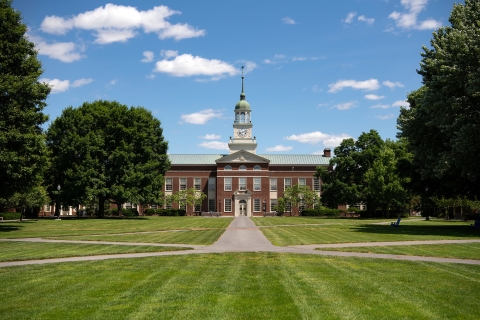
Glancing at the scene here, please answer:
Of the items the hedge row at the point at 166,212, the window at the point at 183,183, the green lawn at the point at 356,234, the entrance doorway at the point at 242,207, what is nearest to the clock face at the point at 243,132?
the window at the point at 183,183


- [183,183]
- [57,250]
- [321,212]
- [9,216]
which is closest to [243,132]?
[183,183]

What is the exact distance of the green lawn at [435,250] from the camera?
1609cm

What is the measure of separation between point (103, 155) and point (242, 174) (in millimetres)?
31836

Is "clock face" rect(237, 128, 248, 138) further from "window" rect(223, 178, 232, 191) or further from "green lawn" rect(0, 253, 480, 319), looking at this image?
"green lawn" rect(0, 253, 480, 319)

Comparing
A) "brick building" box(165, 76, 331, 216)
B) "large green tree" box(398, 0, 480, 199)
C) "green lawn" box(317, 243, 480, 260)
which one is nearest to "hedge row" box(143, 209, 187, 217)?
"brick building" box(165, 76, 331, 216)

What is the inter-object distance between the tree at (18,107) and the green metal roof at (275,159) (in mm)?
55864

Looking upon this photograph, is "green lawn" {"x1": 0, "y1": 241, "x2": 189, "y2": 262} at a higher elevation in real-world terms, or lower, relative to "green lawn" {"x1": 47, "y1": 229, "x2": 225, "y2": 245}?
higher

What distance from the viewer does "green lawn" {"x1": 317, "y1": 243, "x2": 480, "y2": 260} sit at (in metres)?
16.1

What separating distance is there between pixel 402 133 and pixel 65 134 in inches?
1536

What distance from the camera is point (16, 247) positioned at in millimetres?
18328

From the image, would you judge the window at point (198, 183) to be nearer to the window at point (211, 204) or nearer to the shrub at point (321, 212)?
the window at point (211, 204)

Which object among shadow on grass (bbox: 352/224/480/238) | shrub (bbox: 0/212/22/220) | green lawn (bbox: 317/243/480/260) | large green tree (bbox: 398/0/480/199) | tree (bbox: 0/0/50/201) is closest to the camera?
green lawn (bbox: 317/243/480/260)

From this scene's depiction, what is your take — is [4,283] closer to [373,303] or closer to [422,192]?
[373,303]

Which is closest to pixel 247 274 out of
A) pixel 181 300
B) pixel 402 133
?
pixel 181 300
